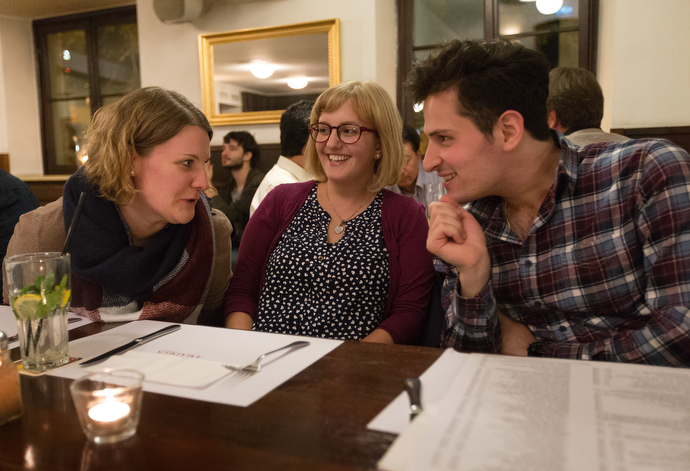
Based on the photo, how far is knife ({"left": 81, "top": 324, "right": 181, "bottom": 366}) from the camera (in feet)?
3.04

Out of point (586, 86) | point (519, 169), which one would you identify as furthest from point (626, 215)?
point (586, 86)

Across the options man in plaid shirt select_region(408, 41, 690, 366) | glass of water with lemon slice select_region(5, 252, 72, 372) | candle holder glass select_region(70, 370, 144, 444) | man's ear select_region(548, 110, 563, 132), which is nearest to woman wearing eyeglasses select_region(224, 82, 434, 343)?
man in plaid shirt select_region(408, 41, 690, 366)

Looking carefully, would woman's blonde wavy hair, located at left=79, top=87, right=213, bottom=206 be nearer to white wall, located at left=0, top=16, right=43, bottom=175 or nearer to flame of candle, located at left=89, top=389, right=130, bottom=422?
flame of candle, located at left=89, top=389, right=130, bottom=422

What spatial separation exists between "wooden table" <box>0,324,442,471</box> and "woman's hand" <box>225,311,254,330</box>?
27.0 inches

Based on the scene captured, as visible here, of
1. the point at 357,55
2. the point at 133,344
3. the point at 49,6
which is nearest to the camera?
the point at 133,344

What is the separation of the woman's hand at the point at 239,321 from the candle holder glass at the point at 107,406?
83cm

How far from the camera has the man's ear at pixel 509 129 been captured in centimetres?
126

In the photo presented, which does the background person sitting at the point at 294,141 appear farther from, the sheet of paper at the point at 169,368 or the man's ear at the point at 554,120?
the sheet of paper at the point at 169,368

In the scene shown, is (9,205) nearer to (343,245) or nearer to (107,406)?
(343,245)

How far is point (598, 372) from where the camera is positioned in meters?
0.83

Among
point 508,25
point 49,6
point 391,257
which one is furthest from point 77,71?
point 391,257

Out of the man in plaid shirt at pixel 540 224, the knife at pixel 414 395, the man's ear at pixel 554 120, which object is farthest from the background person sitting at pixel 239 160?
the knife at pixel 414 395

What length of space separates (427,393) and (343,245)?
0.83m

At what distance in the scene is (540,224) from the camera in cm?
120
